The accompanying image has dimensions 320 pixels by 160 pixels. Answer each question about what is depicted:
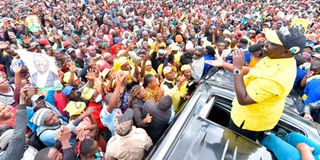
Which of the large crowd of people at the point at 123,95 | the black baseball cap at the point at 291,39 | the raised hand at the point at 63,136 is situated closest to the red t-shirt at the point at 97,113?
the large crowd of people at the point at 123,95

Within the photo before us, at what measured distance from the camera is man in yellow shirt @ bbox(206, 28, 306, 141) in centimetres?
179

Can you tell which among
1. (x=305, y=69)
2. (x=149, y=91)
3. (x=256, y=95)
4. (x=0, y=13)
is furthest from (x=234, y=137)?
(x=0, y=13)

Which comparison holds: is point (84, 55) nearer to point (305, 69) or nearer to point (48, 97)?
point (48, 97)

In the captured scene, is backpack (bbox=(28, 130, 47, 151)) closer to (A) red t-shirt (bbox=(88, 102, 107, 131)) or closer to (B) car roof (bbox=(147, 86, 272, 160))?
(A) red t-shirt (bbox=(88, 102, 107, 131))

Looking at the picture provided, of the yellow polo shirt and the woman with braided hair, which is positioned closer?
the yellow polo shirt

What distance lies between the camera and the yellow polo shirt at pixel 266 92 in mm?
1796

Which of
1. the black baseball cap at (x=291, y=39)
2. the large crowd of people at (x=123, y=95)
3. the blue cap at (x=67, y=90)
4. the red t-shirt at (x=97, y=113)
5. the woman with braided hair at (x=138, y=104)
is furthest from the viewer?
the blue cap at (x=67, y=90)

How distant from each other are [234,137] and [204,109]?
37 cm

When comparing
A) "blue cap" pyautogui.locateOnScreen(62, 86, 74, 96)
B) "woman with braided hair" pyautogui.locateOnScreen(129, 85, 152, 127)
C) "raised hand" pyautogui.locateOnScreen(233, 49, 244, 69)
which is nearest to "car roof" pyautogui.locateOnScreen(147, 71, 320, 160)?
"raised hand" pyautogui.locateOnScreen(233, 49, 244, 69)

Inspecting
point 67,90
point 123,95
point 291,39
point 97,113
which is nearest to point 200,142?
point 291,39

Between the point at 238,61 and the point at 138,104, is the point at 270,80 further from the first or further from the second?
the point at 138,104

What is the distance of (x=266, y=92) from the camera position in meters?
1.81

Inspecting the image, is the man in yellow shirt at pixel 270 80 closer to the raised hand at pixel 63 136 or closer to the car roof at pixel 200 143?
the car roof at pixel 200 143

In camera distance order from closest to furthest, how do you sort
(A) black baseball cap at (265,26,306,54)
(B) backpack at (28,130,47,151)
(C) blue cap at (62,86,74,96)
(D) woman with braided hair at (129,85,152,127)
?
(A) black baseball cap at (265,26,306,54), (B) backpack at (28,130,47,151), (D) woman with braided hair at (129,85,152,127), (C) blue cap at (62,86,74,96)
